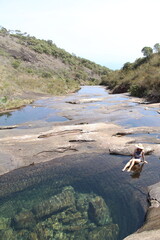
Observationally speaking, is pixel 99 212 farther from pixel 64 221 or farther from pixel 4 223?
pixel 4 223

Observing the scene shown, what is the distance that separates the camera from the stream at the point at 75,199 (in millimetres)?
8141

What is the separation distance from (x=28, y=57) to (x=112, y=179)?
74211mm

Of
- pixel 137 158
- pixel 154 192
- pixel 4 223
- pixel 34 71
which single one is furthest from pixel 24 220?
pixel 34 71

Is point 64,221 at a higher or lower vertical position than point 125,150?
lower

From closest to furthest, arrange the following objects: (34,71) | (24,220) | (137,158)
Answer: (24,220)
(137,158)
(34,71)

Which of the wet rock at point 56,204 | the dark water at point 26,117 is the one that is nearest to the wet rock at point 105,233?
the wet rock at point 56,204

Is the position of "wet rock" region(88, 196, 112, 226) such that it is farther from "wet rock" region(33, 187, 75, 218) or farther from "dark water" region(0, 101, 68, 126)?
"dark water" region(0, 101, 68, 126)

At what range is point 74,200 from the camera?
9.71 metres

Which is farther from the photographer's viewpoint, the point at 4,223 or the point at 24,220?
the point at 24,220

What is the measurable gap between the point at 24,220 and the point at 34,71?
62007 millimetres

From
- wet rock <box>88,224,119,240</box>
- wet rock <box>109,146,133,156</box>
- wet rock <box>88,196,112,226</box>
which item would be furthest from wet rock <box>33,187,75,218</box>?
wet rock <box>109,146,133,156</box>

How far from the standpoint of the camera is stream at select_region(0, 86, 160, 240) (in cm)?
814

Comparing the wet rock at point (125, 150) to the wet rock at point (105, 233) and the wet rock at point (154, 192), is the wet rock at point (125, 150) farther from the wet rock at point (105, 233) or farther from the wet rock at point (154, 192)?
the wet rock at point (105, 233)

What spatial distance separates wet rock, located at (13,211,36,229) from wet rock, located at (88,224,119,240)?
2252mm
